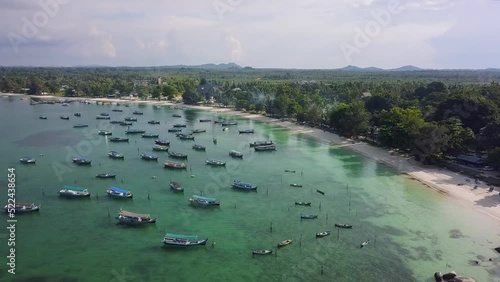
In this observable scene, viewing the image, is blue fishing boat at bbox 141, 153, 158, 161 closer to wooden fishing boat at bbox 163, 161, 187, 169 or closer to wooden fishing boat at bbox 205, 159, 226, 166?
wooden fishing boat at bbox 163, 161, 187, 169

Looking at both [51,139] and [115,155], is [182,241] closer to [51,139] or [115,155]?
[115,155]

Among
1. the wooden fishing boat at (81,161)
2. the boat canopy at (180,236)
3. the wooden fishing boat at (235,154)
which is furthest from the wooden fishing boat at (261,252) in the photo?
the wooden fishing boat at (81,161)

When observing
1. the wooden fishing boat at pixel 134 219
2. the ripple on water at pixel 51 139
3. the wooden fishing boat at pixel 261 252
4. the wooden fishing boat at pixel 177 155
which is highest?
the ripple on water at pixel 51 139

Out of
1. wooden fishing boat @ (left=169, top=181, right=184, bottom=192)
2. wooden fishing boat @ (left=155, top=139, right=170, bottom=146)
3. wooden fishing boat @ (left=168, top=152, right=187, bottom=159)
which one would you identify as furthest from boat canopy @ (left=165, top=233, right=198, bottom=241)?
wooden fishing boat @ (left=155, top=139, right=170, bottom=146)

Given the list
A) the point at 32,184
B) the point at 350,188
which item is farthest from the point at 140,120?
the point at 350,188

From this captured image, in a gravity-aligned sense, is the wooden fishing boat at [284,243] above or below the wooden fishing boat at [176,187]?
below

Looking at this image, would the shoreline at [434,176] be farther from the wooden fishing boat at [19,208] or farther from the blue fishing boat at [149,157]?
the wooden fishing boat at [19,208]

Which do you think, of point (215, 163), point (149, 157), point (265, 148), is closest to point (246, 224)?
point (215, 163)
